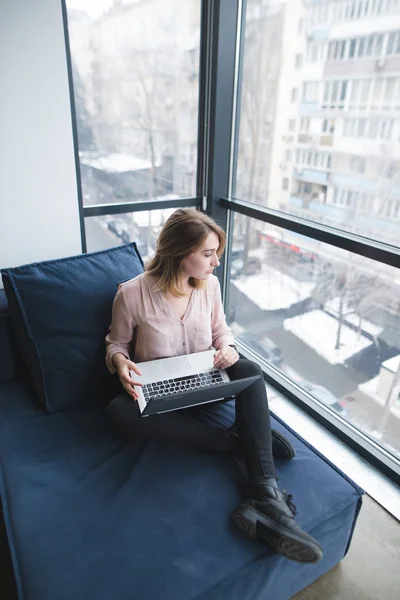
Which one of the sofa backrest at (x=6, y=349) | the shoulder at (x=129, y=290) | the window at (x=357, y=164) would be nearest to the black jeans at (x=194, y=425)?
the shoulder at (x=129, y=290)

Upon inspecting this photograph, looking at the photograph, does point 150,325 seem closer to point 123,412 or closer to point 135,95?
point 123,412

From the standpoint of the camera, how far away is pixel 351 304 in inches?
74.0

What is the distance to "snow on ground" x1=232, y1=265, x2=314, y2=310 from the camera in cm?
217

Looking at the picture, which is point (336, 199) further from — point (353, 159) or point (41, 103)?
point (41, 103)

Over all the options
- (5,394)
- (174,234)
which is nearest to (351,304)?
(174,234)

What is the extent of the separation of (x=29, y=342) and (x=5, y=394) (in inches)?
10.1

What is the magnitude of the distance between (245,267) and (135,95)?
1056 mm

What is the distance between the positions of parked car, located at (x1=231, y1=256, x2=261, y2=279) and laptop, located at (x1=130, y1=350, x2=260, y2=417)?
1.02 meters

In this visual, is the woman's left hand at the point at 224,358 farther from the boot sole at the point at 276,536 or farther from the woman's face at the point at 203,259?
the boot sole at the point at 276,536

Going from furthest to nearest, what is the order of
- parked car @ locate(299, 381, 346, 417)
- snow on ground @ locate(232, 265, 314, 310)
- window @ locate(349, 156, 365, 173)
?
snow on ground @ locate(232, 265, 314, 310)
parked car @ locate(299, 381, 346, 417)
window @ locate(349, 156, 365, 173)

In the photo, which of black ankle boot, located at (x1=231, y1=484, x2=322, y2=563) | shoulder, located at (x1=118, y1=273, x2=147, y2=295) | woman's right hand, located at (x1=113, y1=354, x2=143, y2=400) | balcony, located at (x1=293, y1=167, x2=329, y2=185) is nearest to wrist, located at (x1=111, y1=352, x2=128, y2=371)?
woman's right hand, located at (x1=113, y1=354, x2=143, y2=400)

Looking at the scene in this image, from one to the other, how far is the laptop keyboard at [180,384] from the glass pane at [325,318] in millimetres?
742

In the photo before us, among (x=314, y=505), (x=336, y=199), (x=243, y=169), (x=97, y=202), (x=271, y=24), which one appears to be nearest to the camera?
(x=314, y=505)

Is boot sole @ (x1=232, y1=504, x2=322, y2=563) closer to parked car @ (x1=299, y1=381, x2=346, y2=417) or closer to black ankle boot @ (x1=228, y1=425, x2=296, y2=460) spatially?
black ankle boot @ (x1=228, y1=425, x2=296, y2=460)
